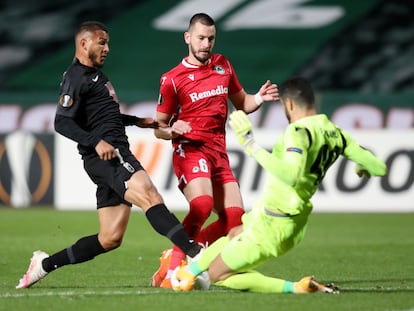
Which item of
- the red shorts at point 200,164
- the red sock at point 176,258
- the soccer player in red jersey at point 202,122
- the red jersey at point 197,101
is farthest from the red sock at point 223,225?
the red jersey at point 197,101

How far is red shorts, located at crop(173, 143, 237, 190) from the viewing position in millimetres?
8172

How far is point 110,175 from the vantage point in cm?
763

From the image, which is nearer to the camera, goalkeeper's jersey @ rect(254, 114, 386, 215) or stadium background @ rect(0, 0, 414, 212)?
goalkeeper's jersey @ rect(254, 114, 386, 215)

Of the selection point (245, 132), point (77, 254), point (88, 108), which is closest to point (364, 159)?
point (245, 132)

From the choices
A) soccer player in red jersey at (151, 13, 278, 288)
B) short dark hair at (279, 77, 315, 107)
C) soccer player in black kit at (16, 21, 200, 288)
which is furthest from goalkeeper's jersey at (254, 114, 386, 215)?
soccer player in red jersey at (151, 13, 278, 288)

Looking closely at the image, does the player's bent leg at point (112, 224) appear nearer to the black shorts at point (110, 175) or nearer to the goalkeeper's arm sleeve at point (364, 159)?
the black shorts at point (110, 175)

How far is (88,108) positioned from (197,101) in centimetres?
103

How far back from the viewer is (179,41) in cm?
2264

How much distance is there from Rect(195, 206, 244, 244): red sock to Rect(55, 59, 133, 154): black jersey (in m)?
1.04

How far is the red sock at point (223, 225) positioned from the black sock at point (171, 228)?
766mm

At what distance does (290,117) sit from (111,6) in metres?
17.0

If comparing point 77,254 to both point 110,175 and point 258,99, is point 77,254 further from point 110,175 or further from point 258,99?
point 258,99

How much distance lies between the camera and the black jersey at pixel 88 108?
770cm

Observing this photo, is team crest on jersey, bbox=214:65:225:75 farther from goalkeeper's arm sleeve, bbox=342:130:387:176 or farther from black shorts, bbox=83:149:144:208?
goalkeeper's arm sleeve, bbox=342:130:387:176
